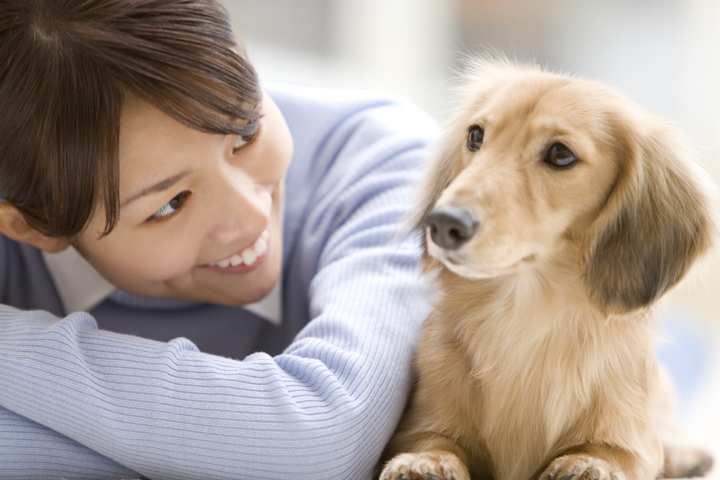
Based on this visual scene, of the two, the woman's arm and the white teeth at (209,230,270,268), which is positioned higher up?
the white teeth at (209,230,270,268)

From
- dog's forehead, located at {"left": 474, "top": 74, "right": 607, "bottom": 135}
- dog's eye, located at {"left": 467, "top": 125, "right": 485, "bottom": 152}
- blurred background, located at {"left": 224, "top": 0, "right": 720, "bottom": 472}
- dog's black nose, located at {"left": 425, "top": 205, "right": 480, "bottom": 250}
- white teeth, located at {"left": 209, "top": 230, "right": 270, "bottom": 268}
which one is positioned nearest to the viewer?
dog's black nose, located at {"left": 425, "top": 205, "right": 480, "bottom": 250}

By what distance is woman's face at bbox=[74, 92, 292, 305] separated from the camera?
1087 mm

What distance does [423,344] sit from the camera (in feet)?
4.01

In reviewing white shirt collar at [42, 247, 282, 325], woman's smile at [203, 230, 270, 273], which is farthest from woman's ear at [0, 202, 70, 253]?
woman's smile at [203, 230, 270, 273]

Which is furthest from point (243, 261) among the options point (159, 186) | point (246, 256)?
point (159, 186)

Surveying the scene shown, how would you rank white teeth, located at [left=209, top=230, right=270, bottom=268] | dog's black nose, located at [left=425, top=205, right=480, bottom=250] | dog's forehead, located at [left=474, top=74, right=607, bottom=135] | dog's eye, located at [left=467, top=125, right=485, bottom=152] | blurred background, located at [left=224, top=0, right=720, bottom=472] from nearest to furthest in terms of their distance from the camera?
1. dog's black nose, located at [left=425, top=205, right=480, bottom=250]
2. dog's forehead, located at [left=474, top=74, right=607, bottom=135]
3. dog's eye, located at [left=467, top=125, right=485, bottom=152]
4. white teeth, located at [left=209, top=230, right=270, bottom=268]
5. blurred background, located at [left=224, top=0, right=720, bottom=472]

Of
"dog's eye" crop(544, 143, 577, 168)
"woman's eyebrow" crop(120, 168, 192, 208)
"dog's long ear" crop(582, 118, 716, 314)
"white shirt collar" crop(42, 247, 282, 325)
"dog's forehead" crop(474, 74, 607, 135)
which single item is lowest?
"white shirt collar" crop(42, 247, 282, 325)

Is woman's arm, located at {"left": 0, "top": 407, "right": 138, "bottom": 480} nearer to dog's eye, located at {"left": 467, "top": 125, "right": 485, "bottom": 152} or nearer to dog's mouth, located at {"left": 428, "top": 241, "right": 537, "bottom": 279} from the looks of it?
dog's mouth, located at {"left": 428, "top": 241, "right": 537, "bottom": 279}

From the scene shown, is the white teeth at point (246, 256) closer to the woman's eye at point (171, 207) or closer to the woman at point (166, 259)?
the woman at point (166, 259)

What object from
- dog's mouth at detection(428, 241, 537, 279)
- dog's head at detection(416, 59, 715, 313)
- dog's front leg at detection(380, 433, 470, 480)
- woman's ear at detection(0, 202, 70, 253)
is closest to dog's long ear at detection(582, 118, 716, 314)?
dog's head at detection(416, 59, 715, 313)

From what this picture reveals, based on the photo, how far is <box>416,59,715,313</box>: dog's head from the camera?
101 centimetres

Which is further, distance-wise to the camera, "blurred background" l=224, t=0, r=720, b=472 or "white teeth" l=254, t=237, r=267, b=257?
"blurred background" l=224, t=0, r=720, b=472

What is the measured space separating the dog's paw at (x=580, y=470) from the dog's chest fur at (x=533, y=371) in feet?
0.25

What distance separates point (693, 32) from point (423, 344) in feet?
8.79
